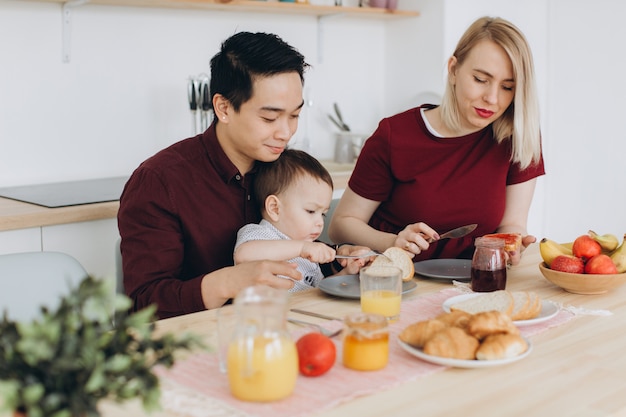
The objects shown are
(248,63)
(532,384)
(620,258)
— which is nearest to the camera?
(532,384)

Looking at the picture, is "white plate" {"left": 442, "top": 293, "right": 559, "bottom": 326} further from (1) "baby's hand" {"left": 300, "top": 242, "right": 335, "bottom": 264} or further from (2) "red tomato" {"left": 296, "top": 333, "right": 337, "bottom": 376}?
(2) "red tomato" {"left": 296, "top": 333, "right": 337, "bottom": 376}

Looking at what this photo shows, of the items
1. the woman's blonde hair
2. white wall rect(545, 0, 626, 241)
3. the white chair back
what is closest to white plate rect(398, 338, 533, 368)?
the white chair back

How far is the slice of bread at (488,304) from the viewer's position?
144cm

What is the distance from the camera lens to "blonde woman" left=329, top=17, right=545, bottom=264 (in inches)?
81.4

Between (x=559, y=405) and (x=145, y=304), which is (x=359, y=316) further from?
(x=145, y=304)

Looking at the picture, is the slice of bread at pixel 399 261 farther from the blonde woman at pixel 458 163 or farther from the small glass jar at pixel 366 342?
the small glass jar at pixel 366 342

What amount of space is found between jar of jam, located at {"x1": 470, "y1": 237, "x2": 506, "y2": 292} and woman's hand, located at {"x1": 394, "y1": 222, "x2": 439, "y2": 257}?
0.19 m

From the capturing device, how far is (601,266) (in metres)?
1.66

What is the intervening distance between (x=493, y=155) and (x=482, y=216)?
18cm

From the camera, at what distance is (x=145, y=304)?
1.71 metres

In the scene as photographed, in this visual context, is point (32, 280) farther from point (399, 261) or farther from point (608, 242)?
point (608, 242)

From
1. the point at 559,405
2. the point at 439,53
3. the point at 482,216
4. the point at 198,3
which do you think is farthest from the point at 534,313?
the point at 439,53

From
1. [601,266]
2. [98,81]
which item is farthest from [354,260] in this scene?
[98,81]

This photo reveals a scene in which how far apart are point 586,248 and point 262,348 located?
96 centimetres
